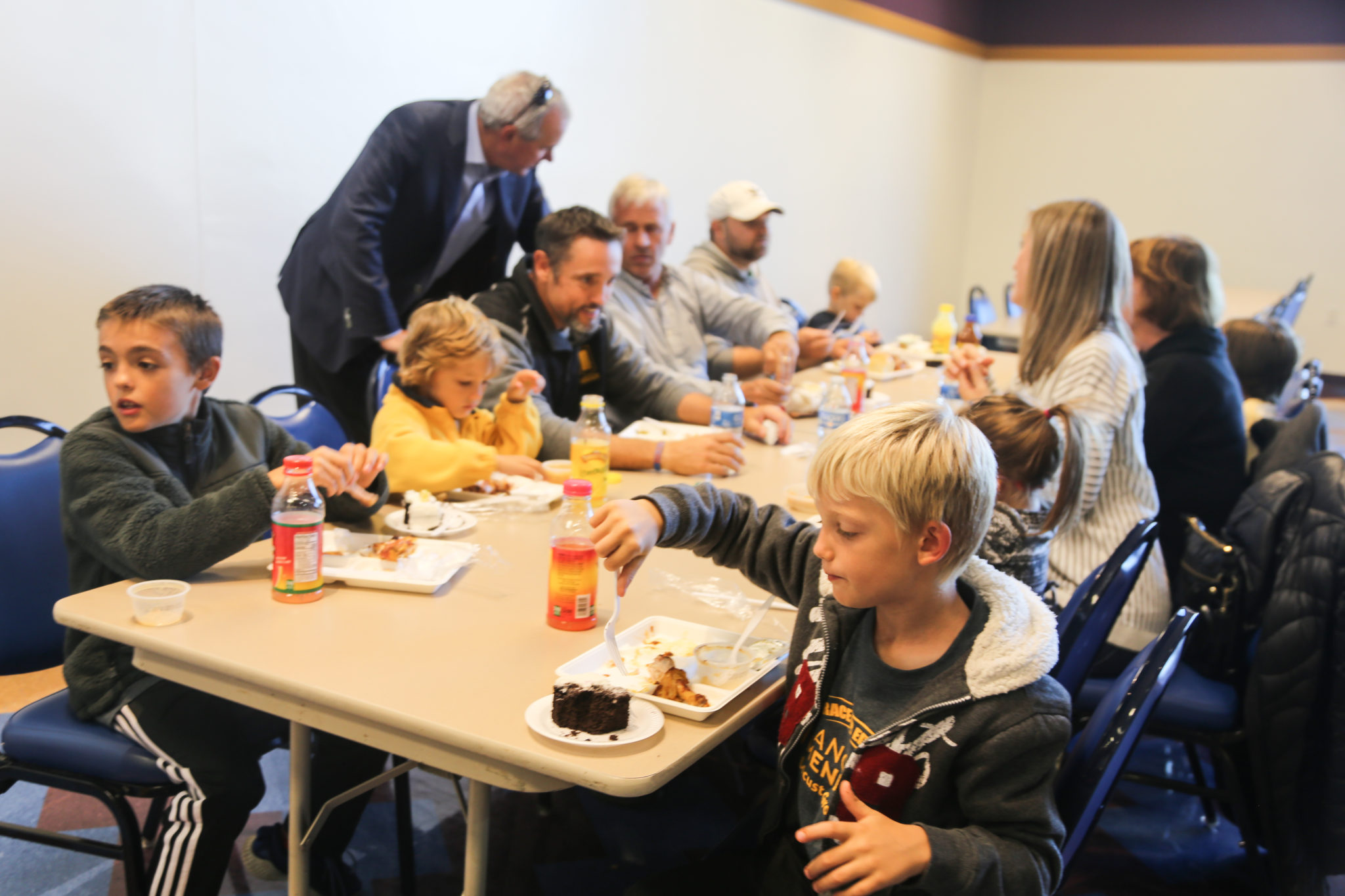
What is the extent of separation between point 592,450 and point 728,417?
631 millimetres

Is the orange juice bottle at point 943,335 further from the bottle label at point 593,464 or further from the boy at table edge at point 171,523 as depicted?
the boy at table edge at point 171,523

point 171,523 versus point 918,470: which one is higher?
point 918,470

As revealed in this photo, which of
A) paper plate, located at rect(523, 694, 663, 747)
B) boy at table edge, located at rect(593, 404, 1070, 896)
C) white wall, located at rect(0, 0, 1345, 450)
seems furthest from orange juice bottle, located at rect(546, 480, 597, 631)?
white wall, located at rect(0, 0, 1345, 450)

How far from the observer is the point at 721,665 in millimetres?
→ 1424

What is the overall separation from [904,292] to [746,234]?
513 centimetres

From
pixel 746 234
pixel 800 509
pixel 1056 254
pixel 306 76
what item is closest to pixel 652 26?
pixel 746 234

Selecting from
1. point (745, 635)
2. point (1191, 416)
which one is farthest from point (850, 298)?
point (745, 635)

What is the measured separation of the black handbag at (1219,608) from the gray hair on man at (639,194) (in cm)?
227

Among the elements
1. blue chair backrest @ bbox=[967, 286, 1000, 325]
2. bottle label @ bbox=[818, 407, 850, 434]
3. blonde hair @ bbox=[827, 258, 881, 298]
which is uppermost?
blonde hair @ bbox=[827, 258, 881, 298]

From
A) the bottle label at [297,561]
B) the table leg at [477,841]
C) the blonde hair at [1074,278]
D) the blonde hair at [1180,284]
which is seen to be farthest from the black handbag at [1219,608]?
the bottle label at [297,561]

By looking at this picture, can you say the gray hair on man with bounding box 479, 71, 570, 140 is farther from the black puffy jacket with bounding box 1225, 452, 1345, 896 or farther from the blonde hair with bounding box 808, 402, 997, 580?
the black puffy jacket with bounding box 1225, 452, 1345, 896

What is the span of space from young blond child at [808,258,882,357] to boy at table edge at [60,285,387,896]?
11.8 feet

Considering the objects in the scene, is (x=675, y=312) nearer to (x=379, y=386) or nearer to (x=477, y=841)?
(x=379, y=386)

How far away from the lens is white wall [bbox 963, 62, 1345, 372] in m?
8.81
